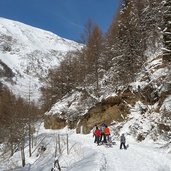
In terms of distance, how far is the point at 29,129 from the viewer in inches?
1836

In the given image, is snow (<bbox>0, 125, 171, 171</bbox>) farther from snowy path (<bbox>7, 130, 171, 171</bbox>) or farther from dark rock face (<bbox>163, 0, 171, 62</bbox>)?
dark rock face (<bbox>163, 0, 171, 62</bbox>)

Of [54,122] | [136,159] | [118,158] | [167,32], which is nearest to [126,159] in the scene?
[136,159]

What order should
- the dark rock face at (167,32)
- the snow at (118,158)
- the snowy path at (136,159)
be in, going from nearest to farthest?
the snowy path at (136,159) < the snow at (118,158) < the dark rock face at (167,32)

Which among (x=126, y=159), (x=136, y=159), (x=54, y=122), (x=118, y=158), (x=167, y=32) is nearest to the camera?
(x=136, y=159)

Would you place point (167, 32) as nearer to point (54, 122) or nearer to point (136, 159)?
point (136, 159)

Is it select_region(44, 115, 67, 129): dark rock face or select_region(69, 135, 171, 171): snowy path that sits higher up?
select_region(44, 115, 67, 129): dark rock face

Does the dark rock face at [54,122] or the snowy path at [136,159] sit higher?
the dark rock face at [54,122]

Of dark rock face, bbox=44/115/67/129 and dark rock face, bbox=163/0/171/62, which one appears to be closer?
dark rock face, bbox=163/0/171/62

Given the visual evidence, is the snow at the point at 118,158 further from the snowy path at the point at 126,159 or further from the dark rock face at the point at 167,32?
the dark rock face at the point at 167,32

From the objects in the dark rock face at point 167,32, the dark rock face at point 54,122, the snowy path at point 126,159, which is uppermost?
the dark rock face at point 167,32

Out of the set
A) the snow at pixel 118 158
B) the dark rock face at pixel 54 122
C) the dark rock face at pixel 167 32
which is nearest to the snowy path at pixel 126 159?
the snow at pixel 118 158

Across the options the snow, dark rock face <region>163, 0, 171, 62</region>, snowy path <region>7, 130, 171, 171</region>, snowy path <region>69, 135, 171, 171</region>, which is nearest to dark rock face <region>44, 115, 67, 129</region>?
the snow

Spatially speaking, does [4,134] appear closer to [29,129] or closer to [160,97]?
[29,129]

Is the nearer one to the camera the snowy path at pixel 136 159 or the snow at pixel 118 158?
the snowy path at pixel 136 159
